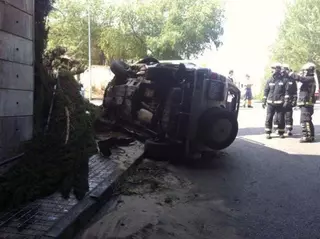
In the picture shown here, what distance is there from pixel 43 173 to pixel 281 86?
7.19 m

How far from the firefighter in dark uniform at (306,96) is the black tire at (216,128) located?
365cm

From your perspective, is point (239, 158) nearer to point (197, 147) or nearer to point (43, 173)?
point (197, 147)

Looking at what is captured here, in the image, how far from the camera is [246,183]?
526 cm

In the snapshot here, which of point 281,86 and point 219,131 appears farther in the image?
point 281,86

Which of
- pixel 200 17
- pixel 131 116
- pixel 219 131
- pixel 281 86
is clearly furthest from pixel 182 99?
pixel 200 17

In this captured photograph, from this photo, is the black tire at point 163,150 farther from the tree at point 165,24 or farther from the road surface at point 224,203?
the tree at point 165,24

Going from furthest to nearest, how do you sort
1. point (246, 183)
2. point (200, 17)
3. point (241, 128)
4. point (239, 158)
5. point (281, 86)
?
1. point (200, 17)
2. point (241, 128)
3. point (281, 86)
4. point (239, 158)
5. point (246, 183)

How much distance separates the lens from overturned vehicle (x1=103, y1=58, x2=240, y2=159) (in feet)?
19.4

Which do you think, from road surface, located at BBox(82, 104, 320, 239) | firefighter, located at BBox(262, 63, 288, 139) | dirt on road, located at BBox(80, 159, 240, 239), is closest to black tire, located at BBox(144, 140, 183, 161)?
road surface, located at BBox(82, 104, 320, 239)

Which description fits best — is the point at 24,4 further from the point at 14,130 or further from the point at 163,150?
the point at 163,150

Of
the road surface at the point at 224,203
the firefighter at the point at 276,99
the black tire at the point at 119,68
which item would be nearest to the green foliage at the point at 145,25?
the firefighter at the point at 276,99

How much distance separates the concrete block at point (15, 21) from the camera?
3.92m

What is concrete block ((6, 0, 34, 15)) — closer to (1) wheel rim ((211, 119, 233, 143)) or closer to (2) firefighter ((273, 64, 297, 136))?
(1) wheel rim ((211, 119, 233, 143))

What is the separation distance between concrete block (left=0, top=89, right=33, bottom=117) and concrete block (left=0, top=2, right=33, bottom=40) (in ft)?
2.21
